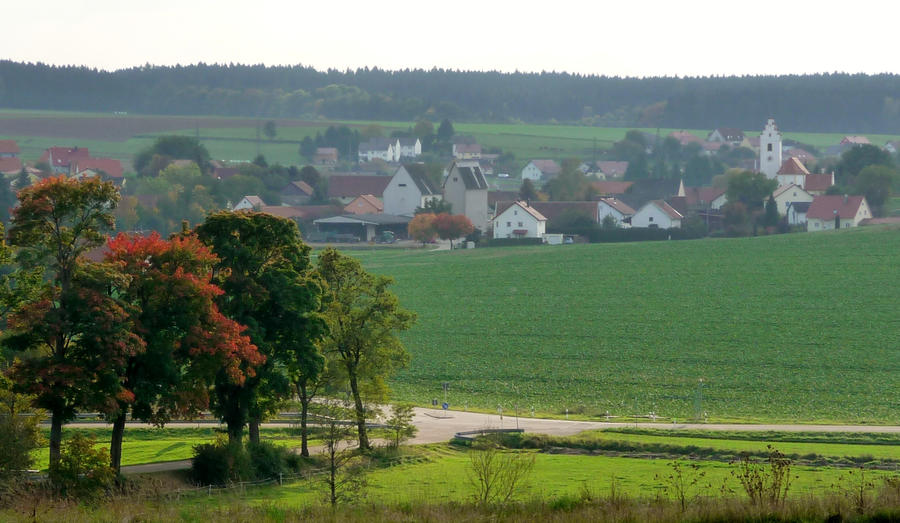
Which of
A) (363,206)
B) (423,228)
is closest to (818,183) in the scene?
(423,228)

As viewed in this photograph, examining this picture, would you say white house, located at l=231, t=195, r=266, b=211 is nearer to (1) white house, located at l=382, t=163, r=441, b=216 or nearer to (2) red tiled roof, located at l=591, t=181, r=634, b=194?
(1) white house, located at l=382, t=163, r=441, b=216

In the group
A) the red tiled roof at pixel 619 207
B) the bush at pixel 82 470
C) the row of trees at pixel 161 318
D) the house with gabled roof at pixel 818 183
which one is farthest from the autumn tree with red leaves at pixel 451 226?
the bush at pixel 82 470

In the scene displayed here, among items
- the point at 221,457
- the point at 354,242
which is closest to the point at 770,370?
the point at 221,457

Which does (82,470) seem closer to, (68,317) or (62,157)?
(68,317)

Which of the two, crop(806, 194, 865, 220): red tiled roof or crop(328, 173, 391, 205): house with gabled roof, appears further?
crop(328, 173, 391, 205): house with gabled roof

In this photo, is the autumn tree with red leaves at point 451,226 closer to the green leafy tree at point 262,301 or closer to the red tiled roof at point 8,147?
the green leafy tree at point 262,301

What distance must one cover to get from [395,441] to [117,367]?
10570 mm

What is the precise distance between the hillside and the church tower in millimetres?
56797

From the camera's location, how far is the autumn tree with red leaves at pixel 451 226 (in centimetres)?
11694

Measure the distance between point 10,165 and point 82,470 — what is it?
141314 millimetres

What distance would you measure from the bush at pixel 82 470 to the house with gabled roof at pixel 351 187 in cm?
11301

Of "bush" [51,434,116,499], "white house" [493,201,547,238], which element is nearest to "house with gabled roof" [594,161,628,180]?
"white house" [493,201,547,238]

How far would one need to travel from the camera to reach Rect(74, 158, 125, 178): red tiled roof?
164 metres

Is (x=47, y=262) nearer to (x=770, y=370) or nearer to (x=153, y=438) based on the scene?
(x=153, y=438)
